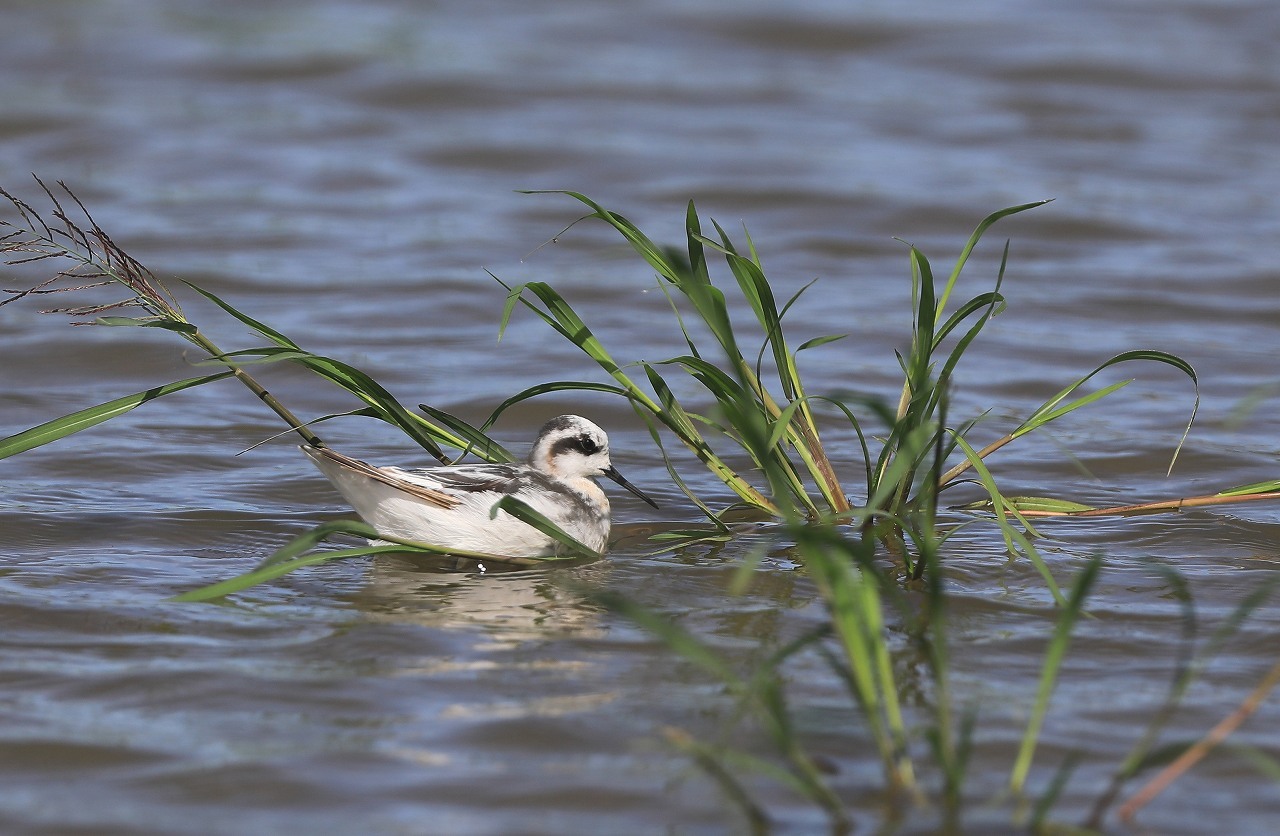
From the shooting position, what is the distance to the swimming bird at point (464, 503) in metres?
5.88

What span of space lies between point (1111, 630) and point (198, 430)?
15.2ft

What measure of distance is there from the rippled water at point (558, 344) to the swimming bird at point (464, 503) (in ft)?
0.53

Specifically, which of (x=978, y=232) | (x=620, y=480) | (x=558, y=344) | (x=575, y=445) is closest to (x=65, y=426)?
(x=575, y=445)

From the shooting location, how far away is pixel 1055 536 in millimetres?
6324

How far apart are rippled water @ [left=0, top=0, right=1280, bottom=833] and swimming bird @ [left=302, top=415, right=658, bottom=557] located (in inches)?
6.3

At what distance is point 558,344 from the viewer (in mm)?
9570

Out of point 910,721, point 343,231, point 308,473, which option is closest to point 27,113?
point 343,231

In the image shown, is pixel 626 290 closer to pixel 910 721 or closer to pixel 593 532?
pixel 593 532

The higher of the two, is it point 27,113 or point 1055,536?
point 27,113

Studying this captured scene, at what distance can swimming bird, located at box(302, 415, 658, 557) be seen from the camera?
5.88 meters

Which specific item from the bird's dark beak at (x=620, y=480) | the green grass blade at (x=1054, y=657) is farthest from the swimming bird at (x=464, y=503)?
the green grass blade at (x=1054, y=657)

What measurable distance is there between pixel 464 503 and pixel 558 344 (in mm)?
3759

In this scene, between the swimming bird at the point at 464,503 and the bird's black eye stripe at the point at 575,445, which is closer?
the swimming bird at the point at 464,503

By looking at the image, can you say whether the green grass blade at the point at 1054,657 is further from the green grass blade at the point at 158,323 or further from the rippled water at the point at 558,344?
the green grass blade at the point at 158,323
